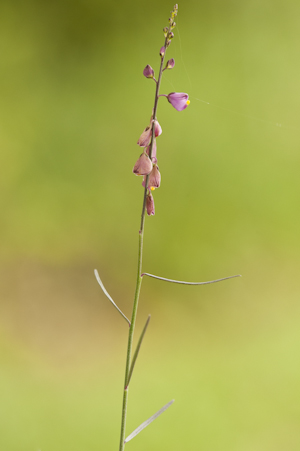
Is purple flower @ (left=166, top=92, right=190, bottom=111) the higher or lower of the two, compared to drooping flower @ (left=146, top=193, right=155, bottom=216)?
higher

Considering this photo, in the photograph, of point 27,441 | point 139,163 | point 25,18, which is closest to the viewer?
point 139,163

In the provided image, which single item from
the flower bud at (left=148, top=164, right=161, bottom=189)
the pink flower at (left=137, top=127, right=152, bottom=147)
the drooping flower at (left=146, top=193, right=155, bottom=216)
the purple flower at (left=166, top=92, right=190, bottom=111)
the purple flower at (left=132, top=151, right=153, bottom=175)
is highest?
the purple flower at (left=166, top=92, right=190, bottom=111)

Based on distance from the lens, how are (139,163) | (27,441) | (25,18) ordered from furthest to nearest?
(25,18), (27,441), (139,163)

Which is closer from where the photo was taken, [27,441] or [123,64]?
[27,441]

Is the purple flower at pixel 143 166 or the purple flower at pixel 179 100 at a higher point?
the purple flower at pixel 179 100

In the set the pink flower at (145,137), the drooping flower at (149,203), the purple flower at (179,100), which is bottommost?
the drooping flower at (149,203)

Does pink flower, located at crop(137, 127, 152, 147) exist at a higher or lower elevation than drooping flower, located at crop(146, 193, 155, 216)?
higher

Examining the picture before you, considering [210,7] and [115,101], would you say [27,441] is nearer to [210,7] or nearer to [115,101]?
[115,101]

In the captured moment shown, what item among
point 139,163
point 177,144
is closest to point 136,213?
point 177,144

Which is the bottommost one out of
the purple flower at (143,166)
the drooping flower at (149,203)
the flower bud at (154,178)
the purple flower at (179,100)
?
the drooping flower at (149,203)

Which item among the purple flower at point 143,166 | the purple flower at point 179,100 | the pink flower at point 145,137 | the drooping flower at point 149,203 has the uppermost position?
the purple flower at point 179,100

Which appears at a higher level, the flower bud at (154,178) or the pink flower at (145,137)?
the pink flower at (145,137)
